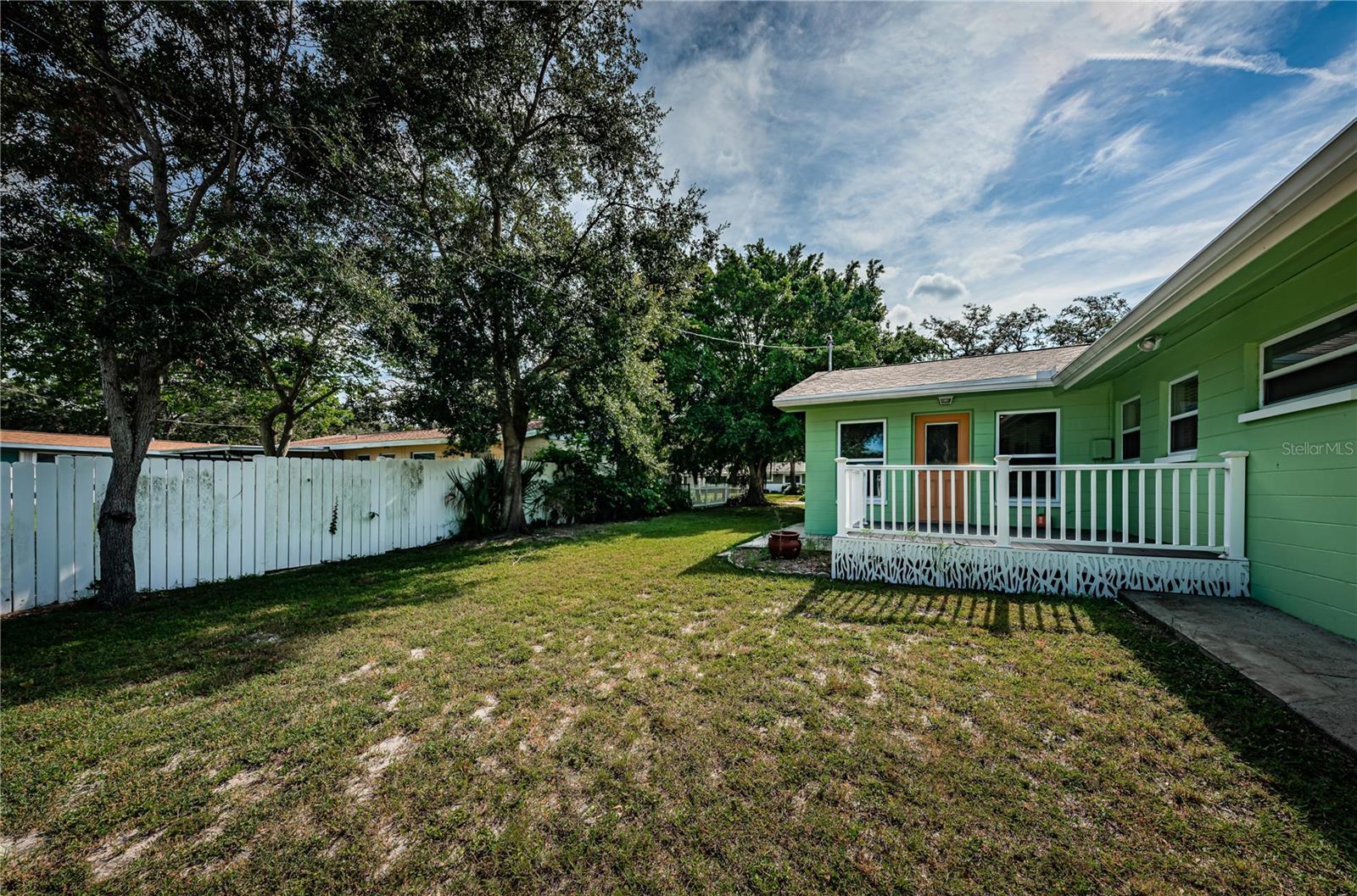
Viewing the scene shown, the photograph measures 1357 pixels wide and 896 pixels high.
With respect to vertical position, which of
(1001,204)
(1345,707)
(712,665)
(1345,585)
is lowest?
(712,665)

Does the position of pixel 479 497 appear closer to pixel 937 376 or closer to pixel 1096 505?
pixel 937 376

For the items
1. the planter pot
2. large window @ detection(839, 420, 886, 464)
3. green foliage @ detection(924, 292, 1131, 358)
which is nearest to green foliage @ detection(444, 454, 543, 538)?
the planter pot

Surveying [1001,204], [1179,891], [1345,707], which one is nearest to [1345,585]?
[1345,707]

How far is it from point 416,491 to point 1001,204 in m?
11.7

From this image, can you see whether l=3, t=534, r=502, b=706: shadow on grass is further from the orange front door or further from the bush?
the orange front door

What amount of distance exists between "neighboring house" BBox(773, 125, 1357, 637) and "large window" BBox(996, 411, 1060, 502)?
3 centimetres

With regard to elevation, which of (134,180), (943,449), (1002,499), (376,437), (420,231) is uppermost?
(420,231)

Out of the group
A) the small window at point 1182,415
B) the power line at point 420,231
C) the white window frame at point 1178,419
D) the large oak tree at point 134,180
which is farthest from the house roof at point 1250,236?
the large oak tree at point 134,180

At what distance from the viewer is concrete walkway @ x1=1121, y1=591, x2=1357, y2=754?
7.57 feet

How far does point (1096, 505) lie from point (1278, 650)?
2.71 metres

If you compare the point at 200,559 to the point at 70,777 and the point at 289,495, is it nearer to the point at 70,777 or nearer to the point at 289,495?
the point at 289,495

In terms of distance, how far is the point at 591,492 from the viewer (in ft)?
40.8

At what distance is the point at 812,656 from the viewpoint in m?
3.49

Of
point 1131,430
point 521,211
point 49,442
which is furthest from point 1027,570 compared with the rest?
point 49,442
